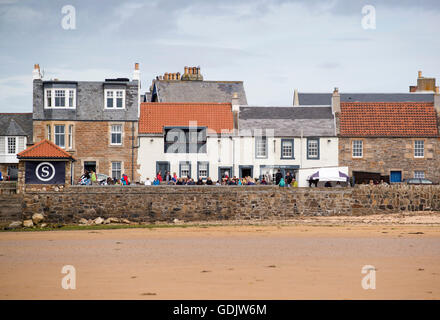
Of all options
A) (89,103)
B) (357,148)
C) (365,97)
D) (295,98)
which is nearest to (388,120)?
(357,148)

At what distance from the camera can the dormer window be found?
46.9 m

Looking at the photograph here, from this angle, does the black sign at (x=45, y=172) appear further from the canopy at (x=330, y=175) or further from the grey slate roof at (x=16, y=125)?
the grey slate roof at (x=16, y=125)

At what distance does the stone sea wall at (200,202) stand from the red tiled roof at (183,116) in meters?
11.4

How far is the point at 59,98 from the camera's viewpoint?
4709 cm

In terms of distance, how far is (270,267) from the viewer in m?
18.3

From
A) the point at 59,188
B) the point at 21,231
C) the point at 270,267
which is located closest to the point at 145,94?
the point at 59,188

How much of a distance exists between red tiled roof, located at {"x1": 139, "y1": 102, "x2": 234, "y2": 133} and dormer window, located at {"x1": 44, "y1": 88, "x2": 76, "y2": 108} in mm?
5195

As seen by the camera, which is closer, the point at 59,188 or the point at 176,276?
the point at 176,276

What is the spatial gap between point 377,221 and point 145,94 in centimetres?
3958

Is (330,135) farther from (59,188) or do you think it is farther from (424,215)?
(59,188)

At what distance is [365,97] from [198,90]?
16570 mm

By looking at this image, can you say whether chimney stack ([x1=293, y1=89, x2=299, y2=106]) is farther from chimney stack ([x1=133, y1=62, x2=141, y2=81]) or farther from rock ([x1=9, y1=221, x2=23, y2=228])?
rock ([x1=9, y1=221, x2=23, y2=228])
